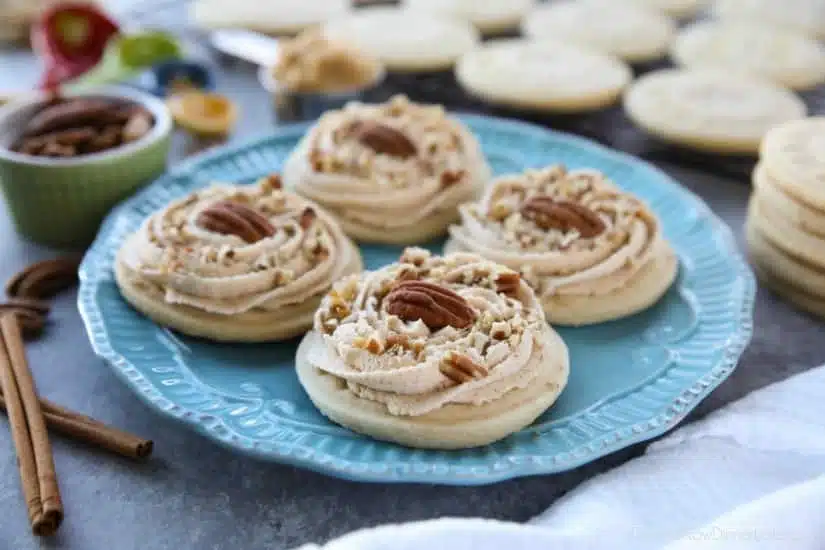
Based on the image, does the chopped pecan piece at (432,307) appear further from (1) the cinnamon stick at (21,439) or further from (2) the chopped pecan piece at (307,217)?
(1) the cinnamon stick at (21,439)

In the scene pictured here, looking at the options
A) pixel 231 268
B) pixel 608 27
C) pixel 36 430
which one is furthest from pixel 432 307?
pixel 608 27

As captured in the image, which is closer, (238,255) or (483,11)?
(238,255)

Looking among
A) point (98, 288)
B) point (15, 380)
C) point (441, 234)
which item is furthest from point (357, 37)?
point (15, 380)

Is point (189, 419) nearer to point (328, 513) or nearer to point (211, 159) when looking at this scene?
point (328, 513)

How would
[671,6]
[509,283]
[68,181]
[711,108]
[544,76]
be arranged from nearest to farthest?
[509,283]
[68,181]
[711,108]
[544,76]
[671,6]

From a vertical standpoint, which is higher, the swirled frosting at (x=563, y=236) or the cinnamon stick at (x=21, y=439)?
the swirled frosting at (x=563, y=236)

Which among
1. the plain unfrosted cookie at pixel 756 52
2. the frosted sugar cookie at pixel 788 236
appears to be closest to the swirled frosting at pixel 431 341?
the frosted sugar cookie at pixel 788 236

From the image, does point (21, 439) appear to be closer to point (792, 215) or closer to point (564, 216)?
point (564, 216)
